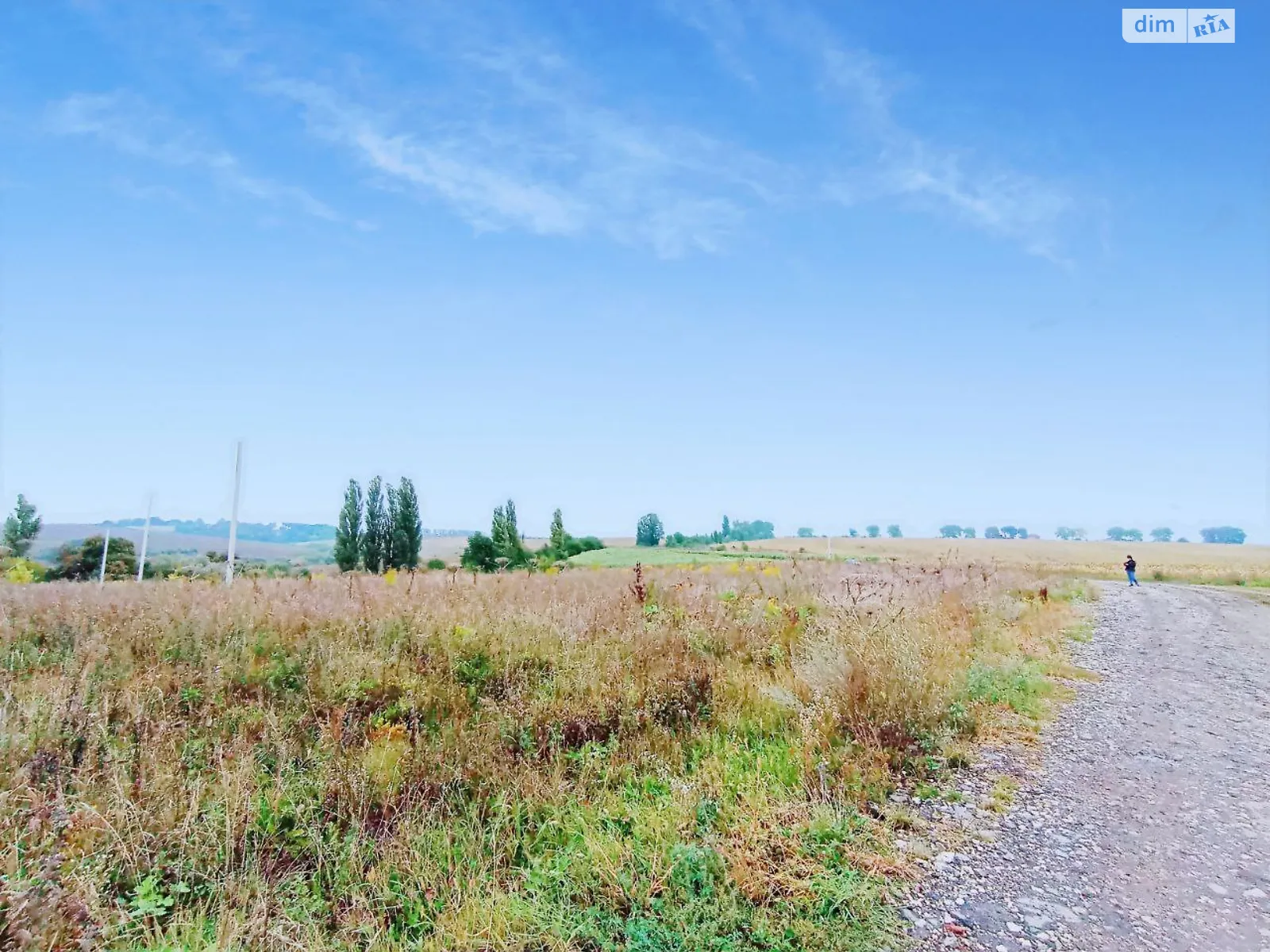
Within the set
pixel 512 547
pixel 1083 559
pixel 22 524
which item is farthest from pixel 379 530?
pixel 1083 559

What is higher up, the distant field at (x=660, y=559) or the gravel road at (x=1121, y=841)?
the distant field at (x=660, y=559)

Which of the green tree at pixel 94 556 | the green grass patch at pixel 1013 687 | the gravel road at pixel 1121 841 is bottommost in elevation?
the green tree at pixel 94 556

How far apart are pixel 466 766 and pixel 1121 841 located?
4.90 m

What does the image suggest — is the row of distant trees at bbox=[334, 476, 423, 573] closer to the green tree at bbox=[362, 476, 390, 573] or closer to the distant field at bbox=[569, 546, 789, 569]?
the green tree at bbox=[362, 476, 390, 573]

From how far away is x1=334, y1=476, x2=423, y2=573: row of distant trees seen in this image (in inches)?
1657

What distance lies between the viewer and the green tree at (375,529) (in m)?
42.8

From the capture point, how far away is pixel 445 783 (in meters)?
4.96

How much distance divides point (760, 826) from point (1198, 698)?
7.29 metres

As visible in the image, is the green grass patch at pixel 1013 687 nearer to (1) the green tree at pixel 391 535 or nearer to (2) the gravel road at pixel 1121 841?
(2) the gravel road at pixel 1121 841

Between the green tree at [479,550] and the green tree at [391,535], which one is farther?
the green tree at [391,535]

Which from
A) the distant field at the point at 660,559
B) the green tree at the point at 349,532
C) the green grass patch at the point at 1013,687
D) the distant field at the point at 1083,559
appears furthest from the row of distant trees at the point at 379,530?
the green grass patch at the point at 1013,687

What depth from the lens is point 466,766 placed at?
206 inches

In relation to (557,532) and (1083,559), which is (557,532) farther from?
(1083,559)

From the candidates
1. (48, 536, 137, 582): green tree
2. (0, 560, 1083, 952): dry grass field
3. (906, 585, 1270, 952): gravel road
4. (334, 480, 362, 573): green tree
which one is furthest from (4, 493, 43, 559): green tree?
(906, 585, 1270, 952): gravel road
